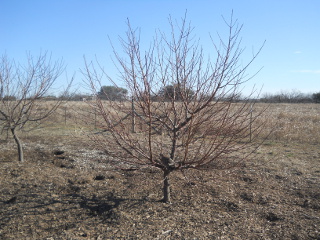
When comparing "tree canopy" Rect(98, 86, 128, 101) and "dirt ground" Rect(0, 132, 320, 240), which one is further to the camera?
"tree canopy" Rect(98, 86, 128, 101)

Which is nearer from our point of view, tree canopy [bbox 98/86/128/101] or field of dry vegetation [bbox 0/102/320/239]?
field of dry vegetation [bbox 0/102/320/239]

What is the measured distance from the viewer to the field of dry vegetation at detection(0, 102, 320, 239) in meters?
3.19

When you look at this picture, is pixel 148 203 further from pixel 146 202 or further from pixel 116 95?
pixel 116 95

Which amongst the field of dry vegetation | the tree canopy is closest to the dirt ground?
the field of dry vegetation

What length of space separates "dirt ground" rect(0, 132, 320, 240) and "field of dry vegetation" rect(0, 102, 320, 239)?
12mm

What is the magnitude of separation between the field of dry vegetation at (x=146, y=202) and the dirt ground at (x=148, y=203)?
12mm

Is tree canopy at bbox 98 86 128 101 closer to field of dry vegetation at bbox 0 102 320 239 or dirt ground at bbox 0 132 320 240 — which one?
field of dry vegetation at bbox 0 102 320 239

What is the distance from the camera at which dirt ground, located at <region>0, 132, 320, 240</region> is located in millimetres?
3184

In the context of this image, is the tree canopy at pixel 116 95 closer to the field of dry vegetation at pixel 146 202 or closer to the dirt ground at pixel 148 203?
the field of dry vegetation at pixel 146 202

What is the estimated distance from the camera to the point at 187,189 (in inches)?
173

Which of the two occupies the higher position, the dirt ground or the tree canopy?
the tree canopy

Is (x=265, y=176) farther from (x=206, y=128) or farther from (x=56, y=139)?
(x=56, y=139)

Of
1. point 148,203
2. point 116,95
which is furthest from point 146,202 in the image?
point 116,95

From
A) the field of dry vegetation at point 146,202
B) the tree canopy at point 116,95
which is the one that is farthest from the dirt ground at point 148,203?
the tree canopy at point 116,95
